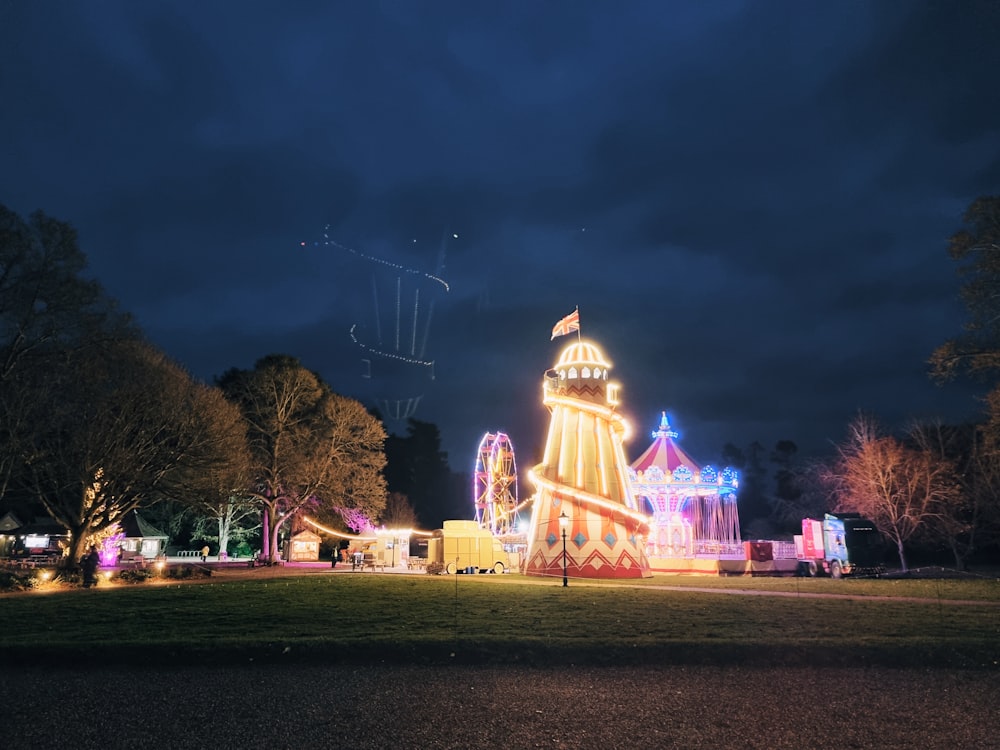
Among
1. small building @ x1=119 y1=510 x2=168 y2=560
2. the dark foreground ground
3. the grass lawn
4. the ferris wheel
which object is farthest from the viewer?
small building @ x1=119 y1=510 x2=168 y2=560

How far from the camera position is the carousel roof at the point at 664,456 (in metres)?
47.1

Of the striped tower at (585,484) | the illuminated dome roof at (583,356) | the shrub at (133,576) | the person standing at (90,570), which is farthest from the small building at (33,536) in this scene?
the illuminated dome roof at (583,356)

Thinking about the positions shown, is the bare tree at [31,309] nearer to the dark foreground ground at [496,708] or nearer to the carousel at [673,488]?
the dark foreground ground at [496,708]

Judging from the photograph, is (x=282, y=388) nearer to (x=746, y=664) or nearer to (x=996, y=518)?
(x=746, y=664)

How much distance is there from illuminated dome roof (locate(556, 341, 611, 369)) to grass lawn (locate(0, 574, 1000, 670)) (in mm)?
15143

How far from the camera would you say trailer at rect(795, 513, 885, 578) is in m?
36.4

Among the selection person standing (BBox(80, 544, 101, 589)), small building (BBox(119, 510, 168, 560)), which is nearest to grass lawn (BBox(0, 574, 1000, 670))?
person standing (BBox(80, 544, 101, 589))

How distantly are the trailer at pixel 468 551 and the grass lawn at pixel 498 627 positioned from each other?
16.1 metres

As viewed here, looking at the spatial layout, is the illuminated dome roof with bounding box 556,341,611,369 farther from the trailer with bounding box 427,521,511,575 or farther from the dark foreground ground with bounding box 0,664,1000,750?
the dark foreground ground with bounding box 0,664,1000,750

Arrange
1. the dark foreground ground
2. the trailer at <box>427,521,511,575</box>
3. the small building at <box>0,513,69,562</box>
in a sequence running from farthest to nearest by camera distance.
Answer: the small building at <box>0,513,69,562</box> → the trailer at <box>427,521,511,575</box> → the dark foreground ground

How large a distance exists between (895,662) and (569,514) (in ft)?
72.7

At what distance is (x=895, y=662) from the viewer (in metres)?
10.0

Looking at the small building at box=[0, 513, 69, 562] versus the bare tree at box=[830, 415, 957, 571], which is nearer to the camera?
the bare tree at box=[830, 415, 957, 571]

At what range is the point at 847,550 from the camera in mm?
36656
